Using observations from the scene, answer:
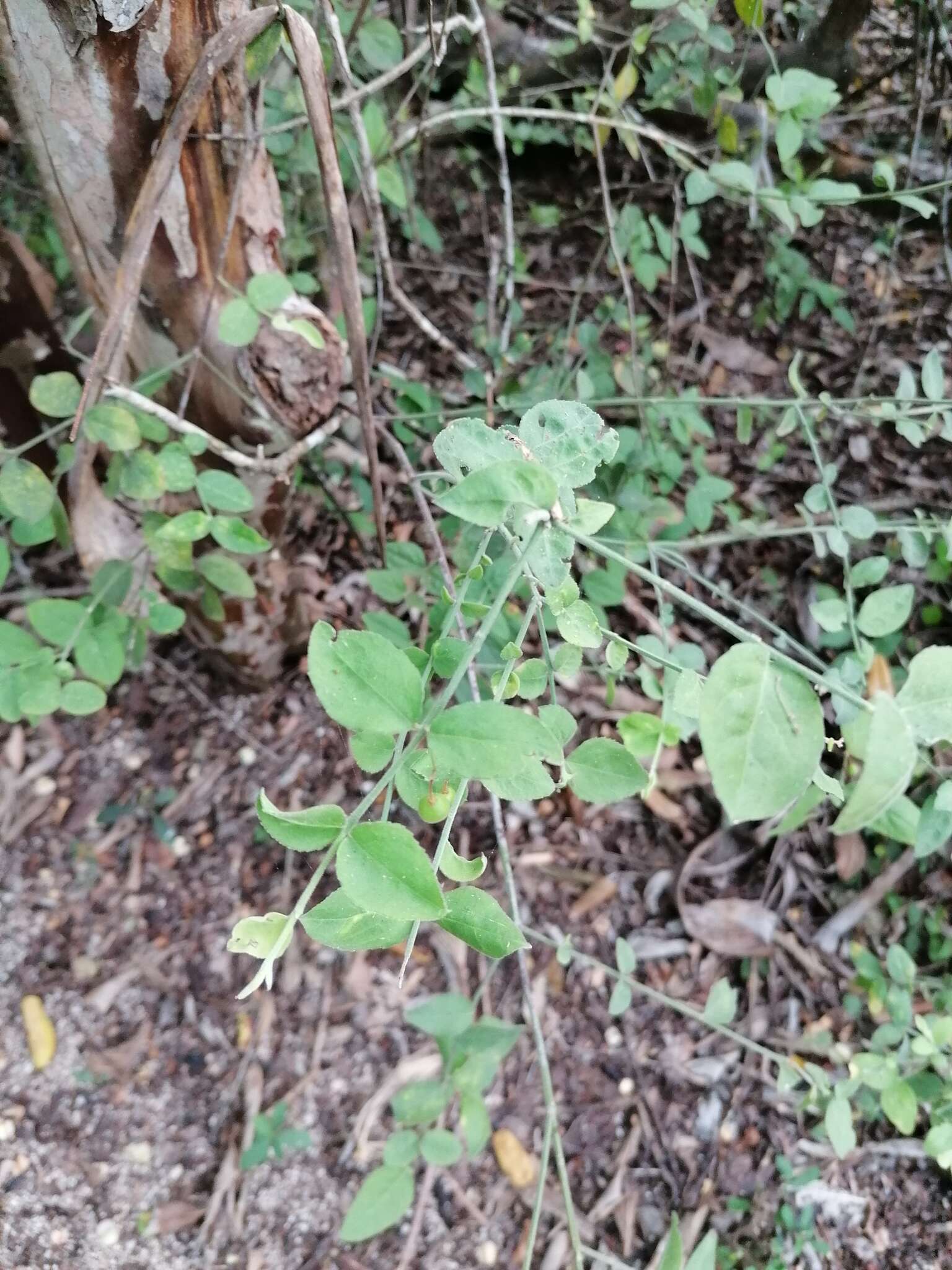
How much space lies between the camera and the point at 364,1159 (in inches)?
53.5

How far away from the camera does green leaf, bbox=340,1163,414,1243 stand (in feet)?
3.60

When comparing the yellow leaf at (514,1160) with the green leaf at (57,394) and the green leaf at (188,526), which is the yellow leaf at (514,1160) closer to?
the green leaf at (188,526)

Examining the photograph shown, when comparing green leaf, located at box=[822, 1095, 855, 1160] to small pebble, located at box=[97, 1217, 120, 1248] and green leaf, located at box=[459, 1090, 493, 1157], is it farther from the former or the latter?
small pebble, located at box=[97, 1217, 120, 1248]

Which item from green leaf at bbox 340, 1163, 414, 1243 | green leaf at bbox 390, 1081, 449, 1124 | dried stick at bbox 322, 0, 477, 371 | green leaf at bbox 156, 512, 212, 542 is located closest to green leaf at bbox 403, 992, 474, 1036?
green leaf at bbox 390, 1081, 449, 1124

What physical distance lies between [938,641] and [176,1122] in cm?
165

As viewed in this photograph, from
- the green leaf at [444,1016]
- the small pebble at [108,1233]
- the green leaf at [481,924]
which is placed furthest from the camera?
the small pebble at [108,1233]

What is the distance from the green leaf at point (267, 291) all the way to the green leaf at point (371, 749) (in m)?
0.53

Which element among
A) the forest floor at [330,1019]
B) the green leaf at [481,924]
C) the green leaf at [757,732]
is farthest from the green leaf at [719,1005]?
the green leaf at [757,732]

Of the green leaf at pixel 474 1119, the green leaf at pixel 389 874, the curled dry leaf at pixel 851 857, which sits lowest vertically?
the curled dry leaf at pixel 851 857

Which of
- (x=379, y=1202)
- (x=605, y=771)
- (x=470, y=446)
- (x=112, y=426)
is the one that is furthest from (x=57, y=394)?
(x=379, y=1202)

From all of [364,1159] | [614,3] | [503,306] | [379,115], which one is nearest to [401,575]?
[379,115]

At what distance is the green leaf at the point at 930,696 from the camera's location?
50cm

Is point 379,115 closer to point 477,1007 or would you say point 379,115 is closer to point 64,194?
point 64,194

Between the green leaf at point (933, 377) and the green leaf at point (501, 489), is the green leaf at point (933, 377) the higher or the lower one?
the lower one
